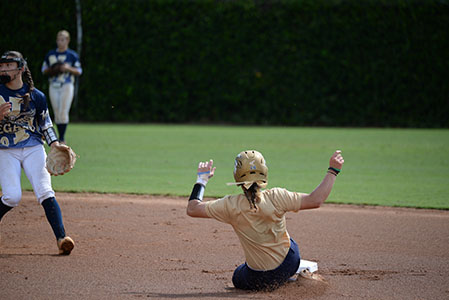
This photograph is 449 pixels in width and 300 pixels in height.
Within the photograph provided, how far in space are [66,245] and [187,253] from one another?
4.10 ft

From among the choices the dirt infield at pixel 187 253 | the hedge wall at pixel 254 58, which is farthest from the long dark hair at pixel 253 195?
the hedge wall at pixel 254 58

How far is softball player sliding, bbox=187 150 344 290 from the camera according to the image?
440 centimetres

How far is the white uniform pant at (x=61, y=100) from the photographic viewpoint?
13.0 m

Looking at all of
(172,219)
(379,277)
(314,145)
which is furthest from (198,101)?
(379,277)

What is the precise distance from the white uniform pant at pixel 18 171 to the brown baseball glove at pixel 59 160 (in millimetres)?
94

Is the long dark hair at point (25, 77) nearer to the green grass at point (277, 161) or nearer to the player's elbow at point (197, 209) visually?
the player's elbow at point (197, 209)

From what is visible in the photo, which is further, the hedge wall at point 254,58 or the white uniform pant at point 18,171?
the hedge wall at point 254,58

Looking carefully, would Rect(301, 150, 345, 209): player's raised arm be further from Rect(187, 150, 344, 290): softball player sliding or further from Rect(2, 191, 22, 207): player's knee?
Rect(2, 191, 22, 207): player's knee

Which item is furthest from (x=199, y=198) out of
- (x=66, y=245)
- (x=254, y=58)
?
(x=254, y=58)

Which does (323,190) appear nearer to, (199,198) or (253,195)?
(253,195)

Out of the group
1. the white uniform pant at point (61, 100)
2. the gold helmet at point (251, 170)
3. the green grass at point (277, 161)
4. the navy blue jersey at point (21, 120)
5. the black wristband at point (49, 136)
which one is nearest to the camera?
the gold helmet at point (251, 170)

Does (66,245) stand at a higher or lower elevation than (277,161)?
higher

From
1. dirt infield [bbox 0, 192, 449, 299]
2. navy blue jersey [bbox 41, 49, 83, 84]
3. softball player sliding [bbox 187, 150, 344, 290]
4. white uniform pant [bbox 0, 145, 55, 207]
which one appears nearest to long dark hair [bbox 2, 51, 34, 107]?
white uniform pant [bbox 0, 145, 55, 207]

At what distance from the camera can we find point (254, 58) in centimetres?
2239
